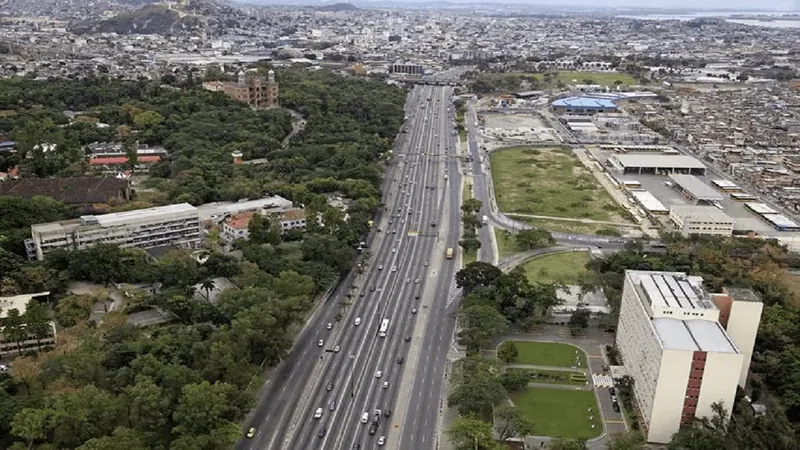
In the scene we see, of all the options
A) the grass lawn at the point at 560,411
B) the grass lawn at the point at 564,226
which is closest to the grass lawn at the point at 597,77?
the grass lawn at the point at 564,226

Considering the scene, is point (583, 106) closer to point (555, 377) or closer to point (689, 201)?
point (689, 201)

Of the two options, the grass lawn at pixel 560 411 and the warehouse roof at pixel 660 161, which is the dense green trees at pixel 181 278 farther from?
the warehouse roof at pixel 660 161

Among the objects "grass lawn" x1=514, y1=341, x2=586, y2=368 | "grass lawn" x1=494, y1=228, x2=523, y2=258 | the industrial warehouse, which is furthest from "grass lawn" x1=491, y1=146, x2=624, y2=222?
"grass lawn" x1=514, y1=341, x2=586, y2=368

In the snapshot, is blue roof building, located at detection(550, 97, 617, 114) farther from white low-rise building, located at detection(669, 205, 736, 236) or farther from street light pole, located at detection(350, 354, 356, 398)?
street light pole, located at detection(350, 354, 356, 398)

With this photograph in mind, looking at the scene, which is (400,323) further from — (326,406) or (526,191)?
(526,191)

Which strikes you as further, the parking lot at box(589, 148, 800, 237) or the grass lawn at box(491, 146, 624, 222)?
the grass lawn at box(491, 146, 624, 222)
